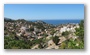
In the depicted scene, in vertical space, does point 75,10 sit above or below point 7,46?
above

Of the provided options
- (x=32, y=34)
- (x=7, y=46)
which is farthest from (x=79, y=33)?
(x=7, y=46)

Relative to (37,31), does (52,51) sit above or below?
below

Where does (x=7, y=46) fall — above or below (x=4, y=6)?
below

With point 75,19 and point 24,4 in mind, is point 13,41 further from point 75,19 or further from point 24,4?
point 75,19

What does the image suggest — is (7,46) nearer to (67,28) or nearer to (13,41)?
(13,41)

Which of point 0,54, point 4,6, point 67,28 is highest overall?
point 4,6

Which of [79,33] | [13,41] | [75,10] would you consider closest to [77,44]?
[79,33]
